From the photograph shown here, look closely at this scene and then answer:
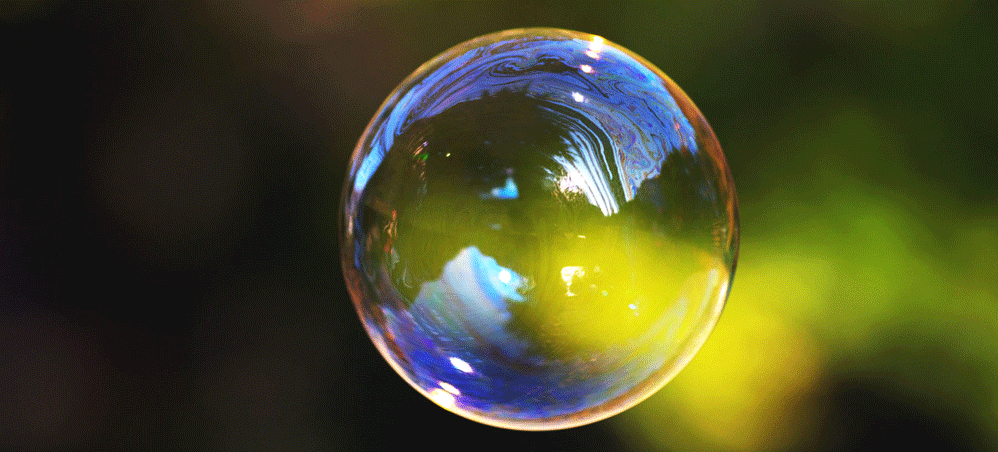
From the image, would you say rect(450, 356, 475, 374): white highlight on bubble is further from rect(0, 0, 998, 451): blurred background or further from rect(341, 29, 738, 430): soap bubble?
rect(0, 0, 998, 451): blurred background

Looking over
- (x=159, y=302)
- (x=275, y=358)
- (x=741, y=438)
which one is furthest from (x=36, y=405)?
(x=741, y=438)

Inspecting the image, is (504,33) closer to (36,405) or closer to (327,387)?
(327,387)

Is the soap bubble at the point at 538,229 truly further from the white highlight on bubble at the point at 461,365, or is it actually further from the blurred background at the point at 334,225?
the blurred background at the point at 334,225

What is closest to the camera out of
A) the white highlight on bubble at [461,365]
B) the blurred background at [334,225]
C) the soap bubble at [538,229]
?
the soap bubble at [538,229]

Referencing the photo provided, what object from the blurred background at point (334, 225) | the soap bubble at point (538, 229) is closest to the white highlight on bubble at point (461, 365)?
the soap bubble at point (538, 229)

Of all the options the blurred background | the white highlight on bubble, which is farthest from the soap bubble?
the blurred background

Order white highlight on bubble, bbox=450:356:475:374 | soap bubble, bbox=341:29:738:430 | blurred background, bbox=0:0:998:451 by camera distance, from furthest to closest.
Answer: blurred background, bbox=0:0:998:451 → white highlight on bubble, bbox=450:356:475:374 → soap bubble, bbox=341:29:738:430

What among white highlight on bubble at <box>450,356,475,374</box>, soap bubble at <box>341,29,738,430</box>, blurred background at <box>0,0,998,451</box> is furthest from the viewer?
blurred background at <box>0,0,998,451</box>
